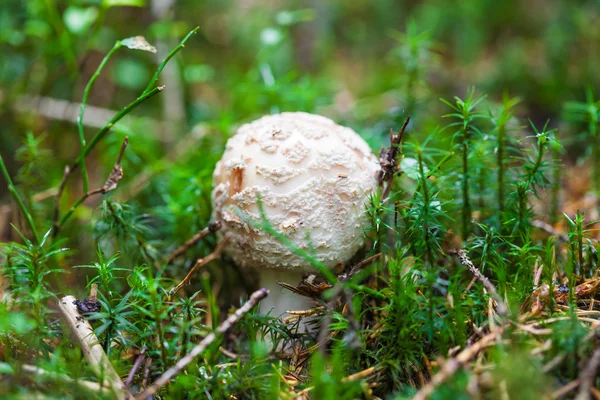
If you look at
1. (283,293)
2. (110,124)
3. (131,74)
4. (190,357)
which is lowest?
(283,293)

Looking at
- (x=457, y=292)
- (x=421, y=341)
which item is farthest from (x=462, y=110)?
(x=421, y=341)

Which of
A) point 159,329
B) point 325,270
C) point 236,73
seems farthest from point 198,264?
point 236,73

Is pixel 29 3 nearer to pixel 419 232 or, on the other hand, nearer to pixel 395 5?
pixel 419 232

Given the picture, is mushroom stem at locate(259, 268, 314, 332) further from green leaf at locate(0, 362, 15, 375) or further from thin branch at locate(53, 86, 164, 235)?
green leaf at locate(0, 362, 15, 375)

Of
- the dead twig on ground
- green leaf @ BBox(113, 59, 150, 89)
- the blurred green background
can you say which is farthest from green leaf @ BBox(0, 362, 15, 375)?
green leaf @ BBox(113, 59, 150, 89)

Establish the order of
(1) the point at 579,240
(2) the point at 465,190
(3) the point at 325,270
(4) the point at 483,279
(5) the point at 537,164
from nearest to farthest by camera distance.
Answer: (3) the point at 325,270 < (4) the point at 483,279 < (1) the point at 579,240 < (5) the point at 537,164 < (2) the point at 465,190

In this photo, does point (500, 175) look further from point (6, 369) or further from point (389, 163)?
→ point (6, 369)
